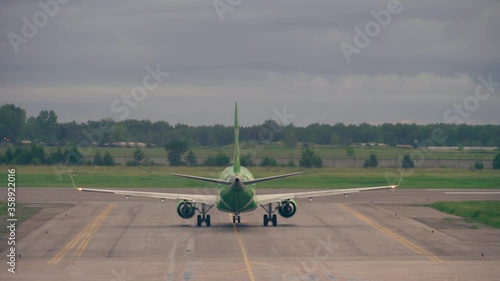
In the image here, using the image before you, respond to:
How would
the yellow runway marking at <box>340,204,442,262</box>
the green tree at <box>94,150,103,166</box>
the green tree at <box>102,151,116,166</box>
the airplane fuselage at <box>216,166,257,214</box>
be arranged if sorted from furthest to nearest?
the green tree at <box>102,151,116,166</box> < the green tree at <box>94,150,103,166</box> < the airplane fuselage at <box>216,166,257,214</box> < the yellow runway marking at <box>340,204,442,262</box>

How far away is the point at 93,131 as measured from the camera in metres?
178

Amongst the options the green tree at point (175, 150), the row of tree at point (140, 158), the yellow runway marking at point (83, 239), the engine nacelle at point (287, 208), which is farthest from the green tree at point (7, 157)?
the engine nacelle at point (287, 208)

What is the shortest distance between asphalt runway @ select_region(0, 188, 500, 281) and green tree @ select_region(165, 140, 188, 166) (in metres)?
61.8

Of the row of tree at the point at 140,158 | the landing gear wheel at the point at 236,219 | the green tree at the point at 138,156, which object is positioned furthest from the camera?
the green tree at the point at 138,156

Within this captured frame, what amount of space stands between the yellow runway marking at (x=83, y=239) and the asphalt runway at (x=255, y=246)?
7 cm

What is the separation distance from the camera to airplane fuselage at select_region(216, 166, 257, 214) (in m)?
66.9

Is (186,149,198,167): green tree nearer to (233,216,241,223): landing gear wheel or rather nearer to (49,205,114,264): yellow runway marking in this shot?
(49,205,114,264): yellow runway marking

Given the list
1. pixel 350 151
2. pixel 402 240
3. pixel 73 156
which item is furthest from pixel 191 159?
pixel 402 240

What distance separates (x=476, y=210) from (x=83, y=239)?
37.9 m

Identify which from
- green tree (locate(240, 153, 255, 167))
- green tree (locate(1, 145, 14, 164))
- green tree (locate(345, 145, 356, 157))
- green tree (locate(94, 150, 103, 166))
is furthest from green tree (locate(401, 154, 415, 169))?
green tree (locate(1, 145, 14, 164))

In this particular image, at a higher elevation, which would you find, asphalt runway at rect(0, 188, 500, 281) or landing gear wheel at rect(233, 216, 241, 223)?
landing gear wheel at rect(233, 216, 241, 223)

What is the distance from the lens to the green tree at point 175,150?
510 ft

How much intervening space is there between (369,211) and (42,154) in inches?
2950

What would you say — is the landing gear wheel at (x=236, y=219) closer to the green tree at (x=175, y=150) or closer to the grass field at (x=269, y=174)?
the grass field at (x=269, y=174)
